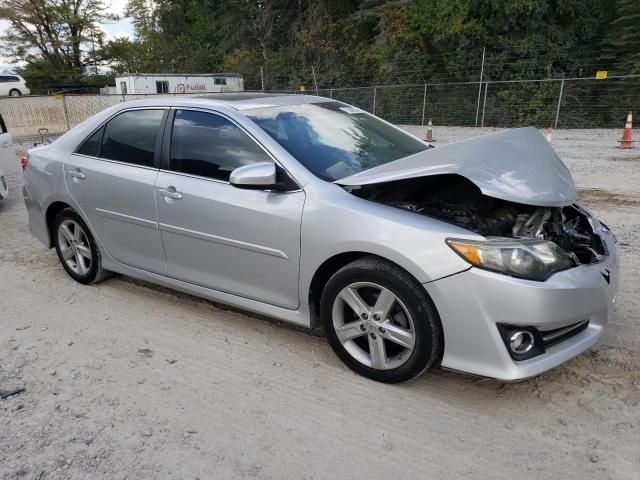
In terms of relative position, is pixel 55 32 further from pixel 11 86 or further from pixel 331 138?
pixel 331 138

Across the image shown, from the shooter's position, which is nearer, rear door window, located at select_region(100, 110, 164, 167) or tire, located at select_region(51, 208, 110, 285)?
rear door window, located at select_region(100, 110, 164, 167)

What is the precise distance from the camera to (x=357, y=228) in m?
2.92

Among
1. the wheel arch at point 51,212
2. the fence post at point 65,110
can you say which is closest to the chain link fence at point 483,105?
the fence post at point 65,110

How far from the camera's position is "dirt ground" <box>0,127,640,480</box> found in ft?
8.02

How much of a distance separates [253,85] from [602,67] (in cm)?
2334

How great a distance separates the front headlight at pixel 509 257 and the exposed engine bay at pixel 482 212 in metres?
0.20

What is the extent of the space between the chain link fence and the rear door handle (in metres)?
19.1

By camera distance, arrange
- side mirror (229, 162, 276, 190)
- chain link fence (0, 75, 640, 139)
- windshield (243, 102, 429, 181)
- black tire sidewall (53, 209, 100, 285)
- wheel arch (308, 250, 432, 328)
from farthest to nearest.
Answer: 1. chain link fence (0, 75, 640, 139)
2. black tire sidewall (53, 209, 100, 285)
3. windshield (243, 102, 429, 181)
4. side mirror (229, 162, 276, 190)
5. wheel arch (308, 250, 432, 328)

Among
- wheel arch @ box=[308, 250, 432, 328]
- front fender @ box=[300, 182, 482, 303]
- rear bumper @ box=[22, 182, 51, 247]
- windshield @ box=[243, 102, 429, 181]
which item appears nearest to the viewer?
front fender @ box=[300, 182, 482, 303]

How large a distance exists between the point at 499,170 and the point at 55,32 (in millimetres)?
50385

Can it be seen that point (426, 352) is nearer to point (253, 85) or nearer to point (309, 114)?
point (309, 114)

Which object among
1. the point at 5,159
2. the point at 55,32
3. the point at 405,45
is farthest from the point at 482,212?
the point at 55,32

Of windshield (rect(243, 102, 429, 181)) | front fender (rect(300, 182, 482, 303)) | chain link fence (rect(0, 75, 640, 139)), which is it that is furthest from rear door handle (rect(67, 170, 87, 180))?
chain link fence (rect(0, 75, 640, 139))

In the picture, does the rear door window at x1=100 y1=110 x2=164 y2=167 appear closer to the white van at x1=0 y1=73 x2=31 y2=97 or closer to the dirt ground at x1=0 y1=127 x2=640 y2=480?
the dirt ground at x1=0 y1=127 x2=640 y2=480
